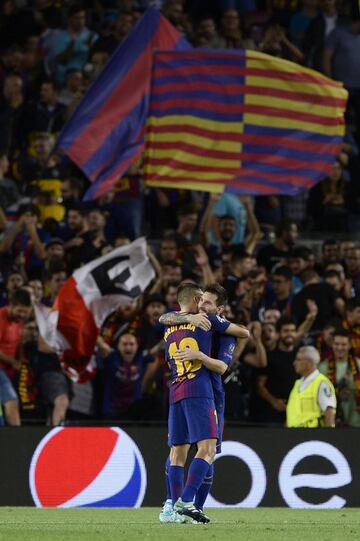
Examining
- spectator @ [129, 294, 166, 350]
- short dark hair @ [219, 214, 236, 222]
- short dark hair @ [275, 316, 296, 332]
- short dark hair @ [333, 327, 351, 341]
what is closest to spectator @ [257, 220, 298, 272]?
short dark hair @ [219, 214, 236, 222]

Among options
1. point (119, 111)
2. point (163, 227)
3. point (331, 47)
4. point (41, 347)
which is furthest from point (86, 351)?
point (331, 47)

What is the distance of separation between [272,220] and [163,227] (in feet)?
5.46

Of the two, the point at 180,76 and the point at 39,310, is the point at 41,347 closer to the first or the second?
the point at 39,310

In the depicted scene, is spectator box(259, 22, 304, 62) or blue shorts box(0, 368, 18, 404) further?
spectator box(259, 22, 304, 62)

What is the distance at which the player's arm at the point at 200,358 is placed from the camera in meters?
11.8

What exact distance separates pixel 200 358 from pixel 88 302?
527cm

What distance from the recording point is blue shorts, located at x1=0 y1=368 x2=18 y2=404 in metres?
16.2

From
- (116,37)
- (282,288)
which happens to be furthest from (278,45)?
(282,288)

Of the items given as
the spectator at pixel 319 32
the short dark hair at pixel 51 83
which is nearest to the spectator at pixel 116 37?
the short dark hair at pixel 51 83

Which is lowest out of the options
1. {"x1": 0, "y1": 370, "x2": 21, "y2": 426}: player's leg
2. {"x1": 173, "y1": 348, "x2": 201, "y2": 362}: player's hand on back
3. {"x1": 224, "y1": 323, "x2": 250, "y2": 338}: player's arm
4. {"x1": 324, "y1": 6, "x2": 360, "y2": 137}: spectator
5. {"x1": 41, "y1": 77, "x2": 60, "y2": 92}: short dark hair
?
{"x1": 0, "y1": 370, "x2": 21, "y2": 426}: player's leg

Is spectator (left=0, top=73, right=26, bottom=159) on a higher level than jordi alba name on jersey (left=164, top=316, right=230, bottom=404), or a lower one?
higher

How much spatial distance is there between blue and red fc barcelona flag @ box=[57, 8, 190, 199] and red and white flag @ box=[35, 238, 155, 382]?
89 cm

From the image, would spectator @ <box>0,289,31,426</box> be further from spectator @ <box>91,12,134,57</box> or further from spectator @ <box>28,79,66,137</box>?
spectator @ <box>91,12,134,57</box>

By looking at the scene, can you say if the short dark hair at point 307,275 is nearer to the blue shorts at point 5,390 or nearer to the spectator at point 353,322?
the spectator at point 353,322
